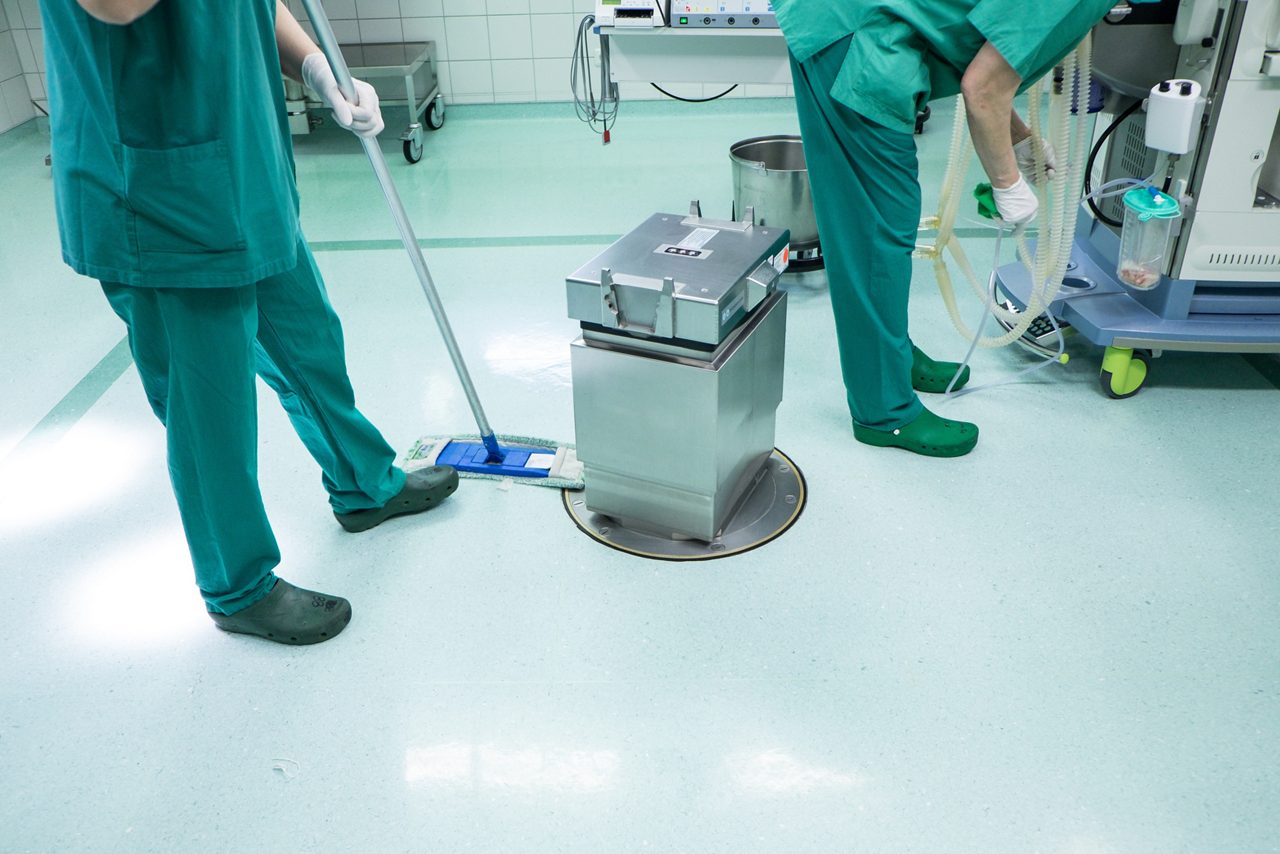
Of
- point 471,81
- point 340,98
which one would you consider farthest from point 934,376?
point 471,81

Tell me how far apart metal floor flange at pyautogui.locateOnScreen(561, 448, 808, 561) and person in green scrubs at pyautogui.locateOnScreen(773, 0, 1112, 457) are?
10.6 inches

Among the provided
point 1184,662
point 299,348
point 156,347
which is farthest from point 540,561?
point 1184,662

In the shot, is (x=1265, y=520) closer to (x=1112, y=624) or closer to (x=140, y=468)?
(x=1112, y=624)

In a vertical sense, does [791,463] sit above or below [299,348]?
below

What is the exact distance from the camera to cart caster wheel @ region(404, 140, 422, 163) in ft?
13.0

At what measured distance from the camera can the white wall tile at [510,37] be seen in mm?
4461

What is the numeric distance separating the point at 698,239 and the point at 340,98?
0.66 meters

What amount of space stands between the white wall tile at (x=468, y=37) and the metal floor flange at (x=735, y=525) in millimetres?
3253

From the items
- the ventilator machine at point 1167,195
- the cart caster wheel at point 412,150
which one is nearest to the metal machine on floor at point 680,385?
the ventilator machine at point 1167,195

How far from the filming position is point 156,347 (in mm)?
1395

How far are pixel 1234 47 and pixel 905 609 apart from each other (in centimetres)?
131

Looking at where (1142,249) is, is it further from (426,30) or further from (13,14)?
(13,14)

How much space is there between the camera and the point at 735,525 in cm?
187

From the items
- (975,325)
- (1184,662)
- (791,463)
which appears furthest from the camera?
(975,325)
